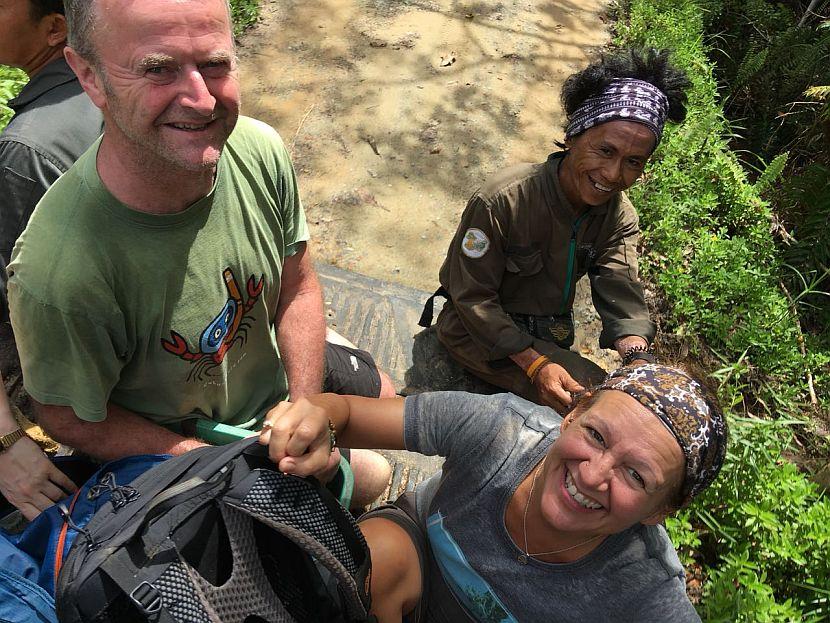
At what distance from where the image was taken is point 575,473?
167 centimetres

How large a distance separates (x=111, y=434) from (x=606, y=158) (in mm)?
→ 2151

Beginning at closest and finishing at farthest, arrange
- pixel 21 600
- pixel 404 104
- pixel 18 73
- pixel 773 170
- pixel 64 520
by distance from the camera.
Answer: pixel 21 600 → pixel 64 520 → pixel 18 73 → pixel 773 170 → pixel 404 104

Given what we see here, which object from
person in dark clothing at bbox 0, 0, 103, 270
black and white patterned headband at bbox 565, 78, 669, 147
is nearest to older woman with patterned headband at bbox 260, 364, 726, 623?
person in dark clothing at bbox 0, 0, 103, 270

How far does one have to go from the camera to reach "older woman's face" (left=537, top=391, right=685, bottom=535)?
5.27ft

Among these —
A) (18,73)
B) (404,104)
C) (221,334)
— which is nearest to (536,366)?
(221,334)

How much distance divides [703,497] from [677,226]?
2099 millimetres

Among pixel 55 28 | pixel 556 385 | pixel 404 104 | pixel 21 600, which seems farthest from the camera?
pixel 404 104

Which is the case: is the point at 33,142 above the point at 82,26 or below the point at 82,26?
below

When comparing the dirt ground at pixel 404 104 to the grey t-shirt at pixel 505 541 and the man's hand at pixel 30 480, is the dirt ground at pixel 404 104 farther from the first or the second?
the man's hand at pixel 30 480

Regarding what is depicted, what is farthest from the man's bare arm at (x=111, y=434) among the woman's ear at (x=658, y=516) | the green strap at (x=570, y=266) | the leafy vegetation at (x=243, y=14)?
the leafy vegetation at (x=243, y=14)

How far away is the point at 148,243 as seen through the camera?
1.60 metres

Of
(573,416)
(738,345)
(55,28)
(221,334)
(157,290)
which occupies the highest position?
(55,28)

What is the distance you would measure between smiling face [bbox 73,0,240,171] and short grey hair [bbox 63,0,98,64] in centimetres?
2

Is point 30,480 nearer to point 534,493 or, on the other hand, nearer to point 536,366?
point 534,493
